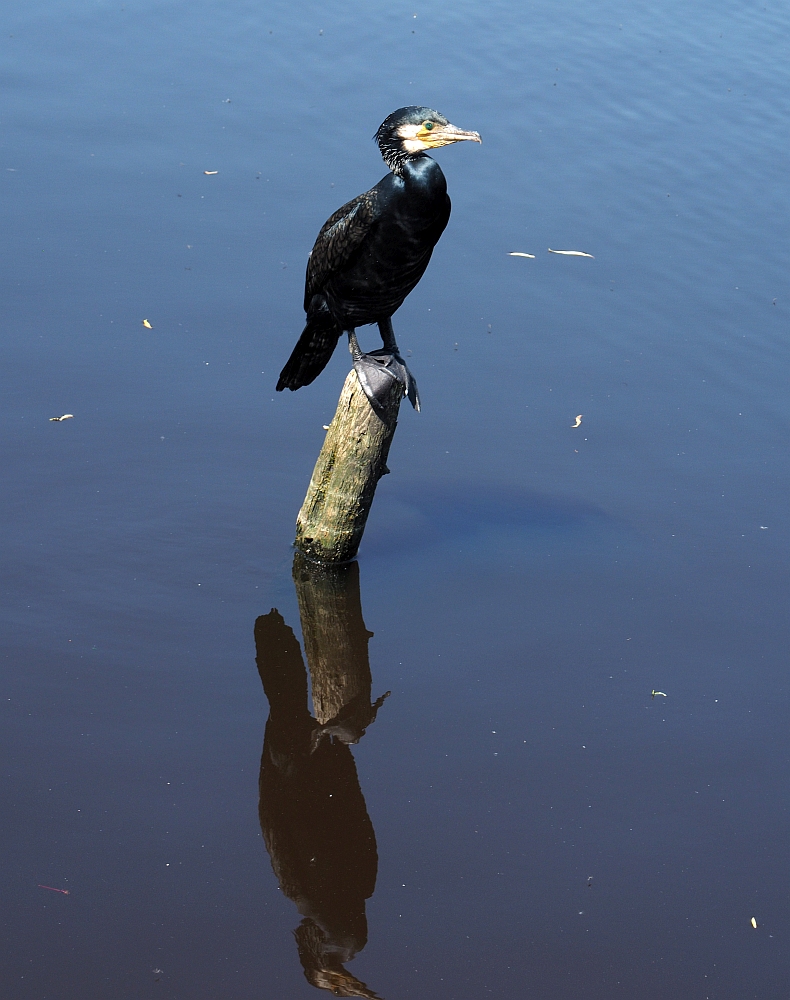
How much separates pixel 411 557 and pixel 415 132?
1785 millimetres

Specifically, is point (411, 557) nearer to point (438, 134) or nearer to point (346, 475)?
point (346, 475)

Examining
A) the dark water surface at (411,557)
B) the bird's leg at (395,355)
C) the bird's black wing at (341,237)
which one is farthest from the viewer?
the bird's leg at (395,355)

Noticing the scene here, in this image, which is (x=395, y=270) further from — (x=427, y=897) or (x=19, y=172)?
(x=19, y=172)

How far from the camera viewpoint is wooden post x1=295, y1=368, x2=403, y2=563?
14.3 feet

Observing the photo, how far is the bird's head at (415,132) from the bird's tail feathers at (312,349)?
28.9 inches

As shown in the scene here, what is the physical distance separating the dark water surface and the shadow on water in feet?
0.05

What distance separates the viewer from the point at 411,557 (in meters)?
5.05

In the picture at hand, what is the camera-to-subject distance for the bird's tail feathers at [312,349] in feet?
15.4

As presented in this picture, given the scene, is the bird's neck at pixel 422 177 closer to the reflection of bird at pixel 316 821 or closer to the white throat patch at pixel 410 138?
the white throat patch at pixel 410 138

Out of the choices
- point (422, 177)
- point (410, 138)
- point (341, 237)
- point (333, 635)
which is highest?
point (410, 138)

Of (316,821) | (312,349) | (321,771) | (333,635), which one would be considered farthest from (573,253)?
(316,821)

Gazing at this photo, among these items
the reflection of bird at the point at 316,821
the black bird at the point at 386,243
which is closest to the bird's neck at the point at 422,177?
the black bird at the point at 386,243

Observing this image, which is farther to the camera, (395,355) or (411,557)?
(411,557)

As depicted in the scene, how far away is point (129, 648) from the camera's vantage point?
429 centimetres
